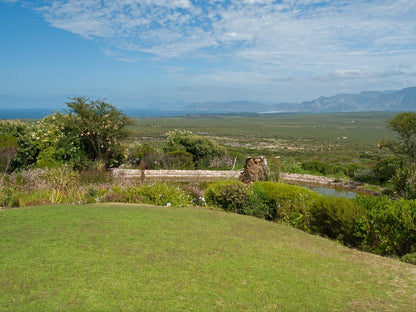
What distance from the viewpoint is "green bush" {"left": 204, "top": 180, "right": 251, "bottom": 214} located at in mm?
9274

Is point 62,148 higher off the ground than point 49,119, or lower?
lower

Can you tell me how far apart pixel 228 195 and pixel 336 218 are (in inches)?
121

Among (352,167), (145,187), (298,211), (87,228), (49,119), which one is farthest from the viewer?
(352,167)

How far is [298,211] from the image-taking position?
8.29 m

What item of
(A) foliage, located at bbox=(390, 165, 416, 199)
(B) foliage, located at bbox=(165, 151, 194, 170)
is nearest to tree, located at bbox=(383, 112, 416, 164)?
(A) foliage, located at bbox=(390, 165, 416, 199)

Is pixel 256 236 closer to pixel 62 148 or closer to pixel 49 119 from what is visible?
pixel 62 148

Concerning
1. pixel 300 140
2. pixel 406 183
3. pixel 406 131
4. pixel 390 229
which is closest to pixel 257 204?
pixel 390 229

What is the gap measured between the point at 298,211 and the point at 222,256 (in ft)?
12.4

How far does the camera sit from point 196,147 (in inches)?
899

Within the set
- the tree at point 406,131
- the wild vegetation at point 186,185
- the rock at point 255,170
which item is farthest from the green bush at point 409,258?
the tree at point 406,131

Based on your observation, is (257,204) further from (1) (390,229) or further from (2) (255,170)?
(2) (255,170)

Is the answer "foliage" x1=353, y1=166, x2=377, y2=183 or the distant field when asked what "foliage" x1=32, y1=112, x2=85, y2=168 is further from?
"foliage" x1=353, y1=166, x2=377, y2=183

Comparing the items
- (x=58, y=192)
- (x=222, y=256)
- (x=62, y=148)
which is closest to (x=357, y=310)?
(x=222, y=256)

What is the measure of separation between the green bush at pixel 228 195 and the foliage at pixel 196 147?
39.5 feet
